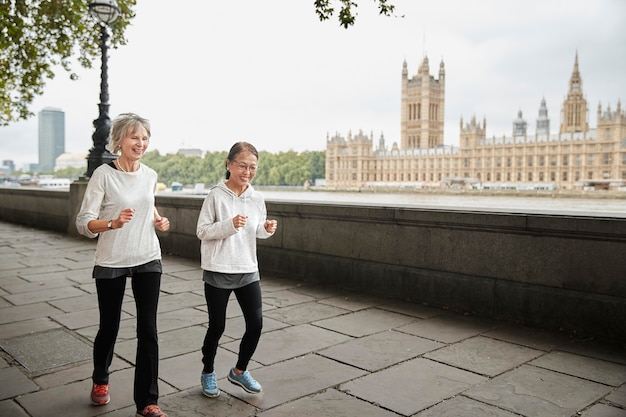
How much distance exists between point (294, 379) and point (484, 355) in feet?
4.85

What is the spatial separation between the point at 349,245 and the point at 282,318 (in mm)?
1740

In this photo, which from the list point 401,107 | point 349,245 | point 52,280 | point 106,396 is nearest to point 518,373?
point 106,396

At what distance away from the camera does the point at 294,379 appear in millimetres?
3559

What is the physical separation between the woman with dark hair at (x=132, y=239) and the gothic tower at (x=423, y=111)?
144887mm

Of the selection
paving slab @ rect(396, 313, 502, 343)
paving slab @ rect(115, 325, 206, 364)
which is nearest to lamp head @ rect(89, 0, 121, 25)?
paving slab @ rect(115, 325, 206, 364)

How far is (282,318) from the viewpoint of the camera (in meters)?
5.13

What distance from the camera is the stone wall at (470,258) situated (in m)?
4.57

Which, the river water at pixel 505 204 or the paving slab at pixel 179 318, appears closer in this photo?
the paving slab at pixel 179 318

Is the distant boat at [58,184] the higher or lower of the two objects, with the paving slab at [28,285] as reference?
higher

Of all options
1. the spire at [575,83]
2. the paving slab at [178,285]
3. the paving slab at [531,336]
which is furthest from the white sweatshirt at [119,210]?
the spire at [575,83]

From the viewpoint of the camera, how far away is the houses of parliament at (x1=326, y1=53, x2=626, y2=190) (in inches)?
3930

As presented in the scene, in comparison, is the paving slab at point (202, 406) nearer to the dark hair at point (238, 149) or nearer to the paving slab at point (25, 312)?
the dark hair at point (238, 149)

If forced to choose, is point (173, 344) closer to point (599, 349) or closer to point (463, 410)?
point (463, 410)

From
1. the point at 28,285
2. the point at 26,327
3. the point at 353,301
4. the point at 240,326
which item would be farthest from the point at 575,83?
the point at 26,327
